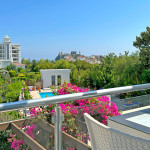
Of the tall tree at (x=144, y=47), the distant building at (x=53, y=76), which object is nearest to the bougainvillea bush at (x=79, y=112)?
the tall tree at (x=144, y=47)

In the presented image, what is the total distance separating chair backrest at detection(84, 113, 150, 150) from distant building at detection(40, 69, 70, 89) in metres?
18.5

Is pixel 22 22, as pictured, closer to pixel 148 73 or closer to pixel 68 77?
pixel 68 77

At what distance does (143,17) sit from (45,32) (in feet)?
212

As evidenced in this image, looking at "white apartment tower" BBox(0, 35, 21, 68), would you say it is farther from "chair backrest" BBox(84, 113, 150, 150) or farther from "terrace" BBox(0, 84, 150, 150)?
"chair backrest" BBox(84, 113, 150, 150)

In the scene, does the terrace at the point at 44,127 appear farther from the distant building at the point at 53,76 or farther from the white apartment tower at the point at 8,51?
the white apartment tower at the point at 8,51

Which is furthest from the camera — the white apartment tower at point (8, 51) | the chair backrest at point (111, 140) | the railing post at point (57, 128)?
the white apartment tower at point (8, 51)

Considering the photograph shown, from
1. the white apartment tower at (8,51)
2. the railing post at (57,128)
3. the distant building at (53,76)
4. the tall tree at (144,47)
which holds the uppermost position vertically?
the white apartment tower at (8,51)

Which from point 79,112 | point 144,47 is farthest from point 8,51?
point 79,112

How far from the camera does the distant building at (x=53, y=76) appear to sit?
1950cm

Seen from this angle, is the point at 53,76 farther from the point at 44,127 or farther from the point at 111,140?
the point at 111,140

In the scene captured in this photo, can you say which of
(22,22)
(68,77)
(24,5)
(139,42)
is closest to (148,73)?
(139,42)

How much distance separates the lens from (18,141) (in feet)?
4.36

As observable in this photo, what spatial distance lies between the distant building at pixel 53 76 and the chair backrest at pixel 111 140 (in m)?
18.5

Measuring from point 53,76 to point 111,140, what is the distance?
19.1 m
